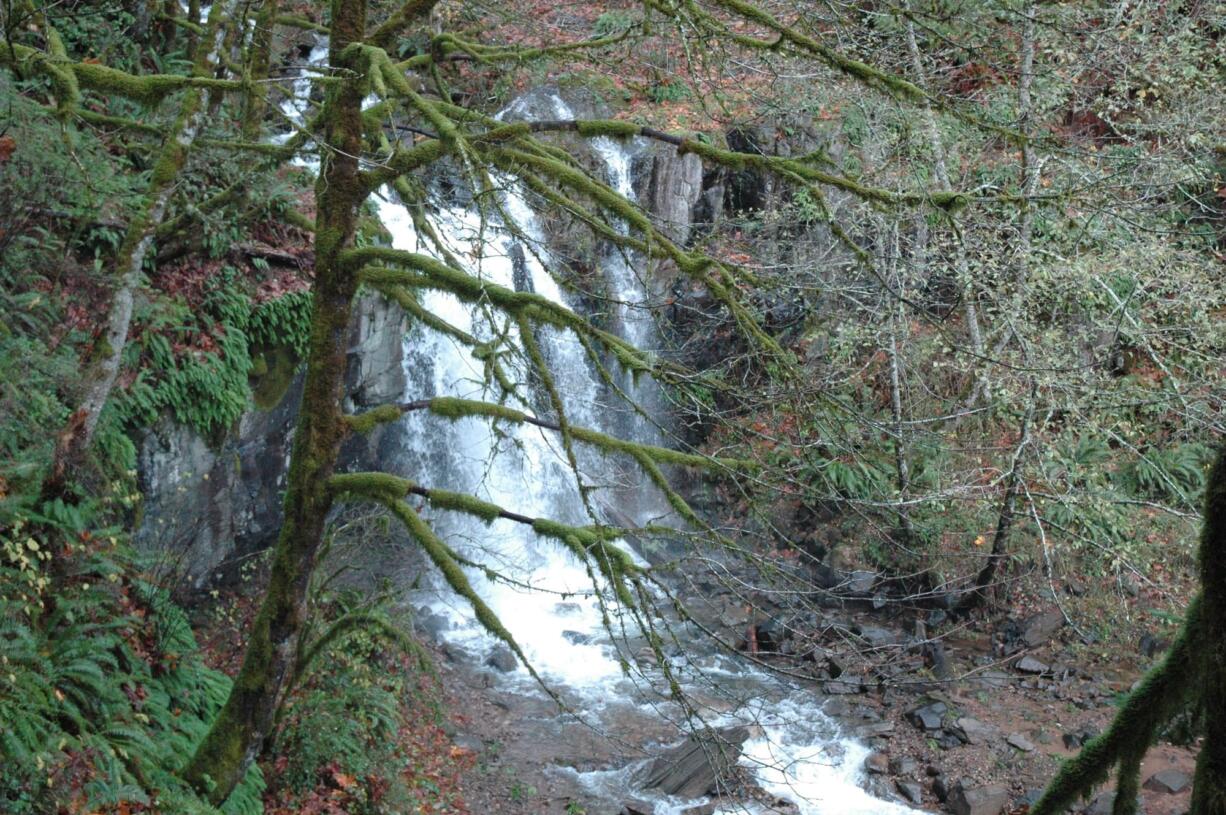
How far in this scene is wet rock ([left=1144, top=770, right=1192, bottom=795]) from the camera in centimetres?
882

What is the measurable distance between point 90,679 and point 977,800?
7.85 meters

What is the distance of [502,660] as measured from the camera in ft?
→ 38.2

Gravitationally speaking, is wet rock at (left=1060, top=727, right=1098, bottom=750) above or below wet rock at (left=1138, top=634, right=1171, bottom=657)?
below

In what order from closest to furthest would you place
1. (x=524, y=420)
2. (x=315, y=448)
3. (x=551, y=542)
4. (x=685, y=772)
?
(x=524, y=420) → (x=315, y=448) → (x=685, y=772) → (x=551, y=542)

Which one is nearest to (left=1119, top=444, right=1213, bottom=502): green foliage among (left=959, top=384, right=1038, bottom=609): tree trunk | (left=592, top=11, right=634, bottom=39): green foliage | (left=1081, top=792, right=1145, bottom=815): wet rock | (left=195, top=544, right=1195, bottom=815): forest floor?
(left=195, top=544, right=1195, bottom=815): forest floor

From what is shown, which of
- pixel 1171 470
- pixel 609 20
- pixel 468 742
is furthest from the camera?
pixel 609 20

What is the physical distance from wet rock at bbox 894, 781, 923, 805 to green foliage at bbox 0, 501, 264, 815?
6.15 metres

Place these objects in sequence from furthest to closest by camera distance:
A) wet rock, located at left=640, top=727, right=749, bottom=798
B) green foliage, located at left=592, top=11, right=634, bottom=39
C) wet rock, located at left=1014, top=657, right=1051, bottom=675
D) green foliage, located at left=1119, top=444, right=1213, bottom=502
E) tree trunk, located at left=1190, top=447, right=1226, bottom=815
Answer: green foliage, located at left=592, top=11, right=634, bottom=39, green foliage, located at left=1119, top=444, right=1213, bottom=502, wet rock, located at left=1014, top=657, right=1051, bottom=675, wet rock, located at left=640, top=727, right=749, bottom=798, tree trunk, located at left=1190, top=447, right=1226, bottom=815

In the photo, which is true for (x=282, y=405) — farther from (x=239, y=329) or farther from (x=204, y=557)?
A: (x=204, y=557)

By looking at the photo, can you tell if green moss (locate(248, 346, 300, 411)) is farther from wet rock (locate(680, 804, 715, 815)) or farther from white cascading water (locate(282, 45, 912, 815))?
wet rock (locate(680, 804, 715, 815))

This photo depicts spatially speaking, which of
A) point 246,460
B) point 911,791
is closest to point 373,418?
point 246,460

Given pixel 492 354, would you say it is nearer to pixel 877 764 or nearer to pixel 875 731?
pixel 877 764

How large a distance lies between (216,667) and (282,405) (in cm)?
324

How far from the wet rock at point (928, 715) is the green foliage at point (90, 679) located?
6982 millimetres
